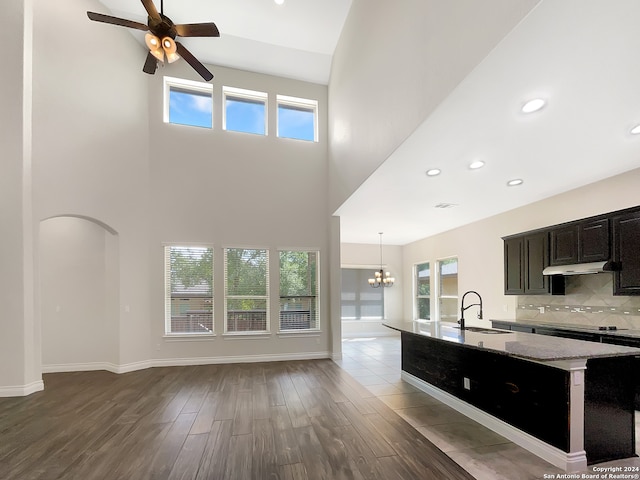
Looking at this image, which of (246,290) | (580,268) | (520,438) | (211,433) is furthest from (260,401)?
(580,268)

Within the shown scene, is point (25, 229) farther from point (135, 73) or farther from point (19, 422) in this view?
point (135, 73)

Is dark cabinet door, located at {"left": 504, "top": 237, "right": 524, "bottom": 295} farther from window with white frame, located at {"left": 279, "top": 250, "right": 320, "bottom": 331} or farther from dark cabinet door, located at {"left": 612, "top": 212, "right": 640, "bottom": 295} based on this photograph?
window with white frame, located at {"left": 279, "top": 250, "right": 320, "bottom": 331}

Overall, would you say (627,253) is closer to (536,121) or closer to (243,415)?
(536,121)

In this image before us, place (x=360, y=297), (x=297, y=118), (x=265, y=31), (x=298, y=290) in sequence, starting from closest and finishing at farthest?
(x=265, y=31) → (x=298, y=290) → (x=297, y=118) → (x=360, y=297)

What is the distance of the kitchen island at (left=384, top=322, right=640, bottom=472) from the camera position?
2412 mm

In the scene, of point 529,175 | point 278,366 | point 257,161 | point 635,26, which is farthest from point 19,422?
point 529,175

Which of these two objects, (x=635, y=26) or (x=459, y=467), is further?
(x=459, y=467)

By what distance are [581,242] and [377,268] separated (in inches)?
244

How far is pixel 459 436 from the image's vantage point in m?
3.00

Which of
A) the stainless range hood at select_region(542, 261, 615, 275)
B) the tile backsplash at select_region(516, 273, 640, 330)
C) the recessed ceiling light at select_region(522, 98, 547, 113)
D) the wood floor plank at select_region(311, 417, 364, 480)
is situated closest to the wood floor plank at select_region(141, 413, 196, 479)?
the wood floor plank at select_region(311, 417, 364, 480)

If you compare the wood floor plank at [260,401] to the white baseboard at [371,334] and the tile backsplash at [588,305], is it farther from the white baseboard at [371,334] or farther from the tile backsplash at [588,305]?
the white baseboard at [371,334]

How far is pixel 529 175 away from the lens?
4102 millimetres

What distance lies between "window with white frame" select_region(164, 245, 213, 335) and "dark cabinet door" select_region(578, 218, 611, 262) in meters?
5.85

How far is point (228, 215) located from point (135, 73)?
9.89 feet
